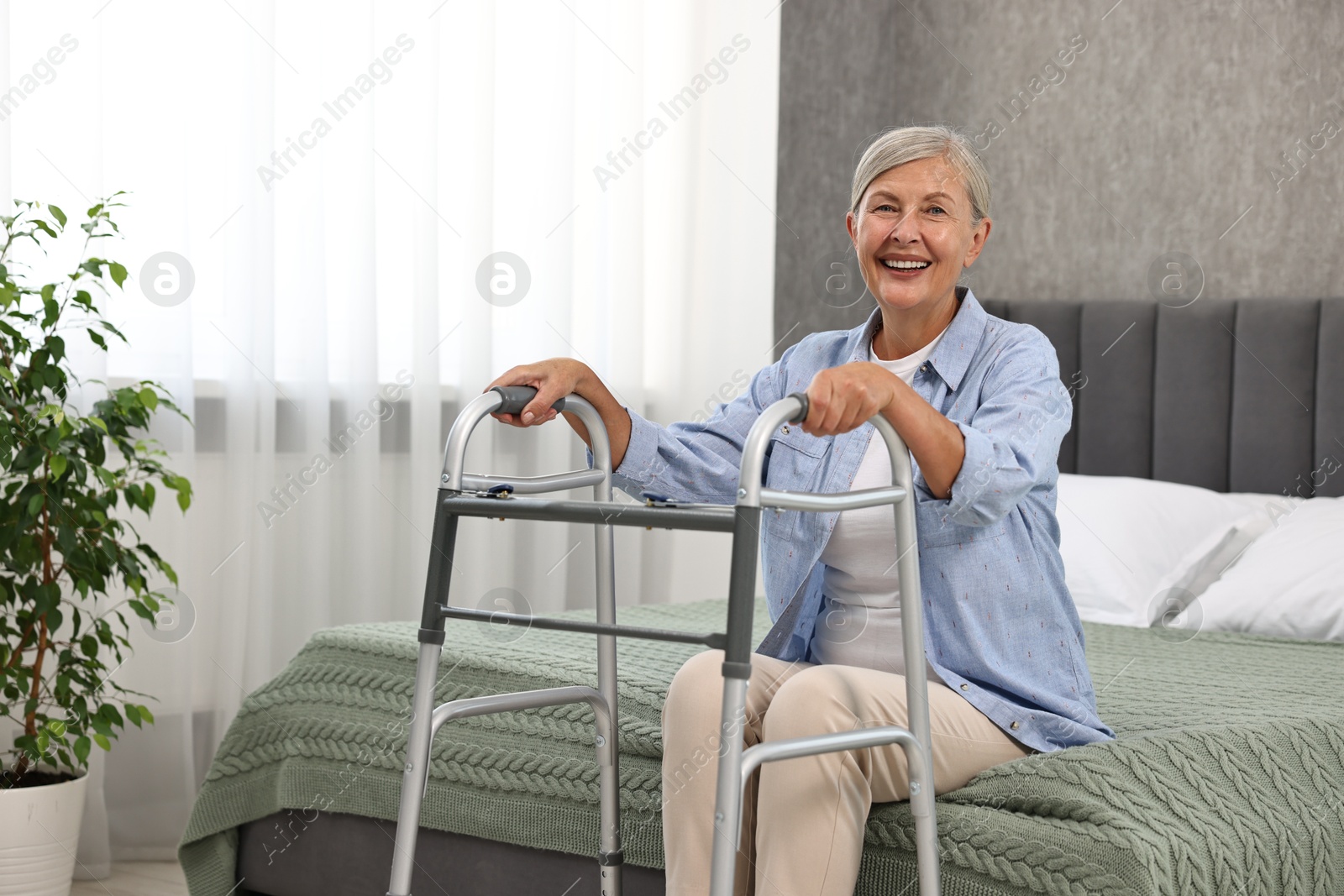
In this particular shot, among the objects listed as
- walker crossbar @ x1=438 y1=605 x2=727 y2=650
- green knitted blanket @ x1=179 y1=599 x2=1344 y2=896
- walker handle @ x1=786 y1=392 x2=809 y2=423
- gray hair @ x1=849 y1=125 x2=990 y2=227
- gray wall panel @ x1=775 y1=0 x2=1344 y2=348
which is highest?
gray wall panel @ x1=775 y1=0 x2=1344 y2=348

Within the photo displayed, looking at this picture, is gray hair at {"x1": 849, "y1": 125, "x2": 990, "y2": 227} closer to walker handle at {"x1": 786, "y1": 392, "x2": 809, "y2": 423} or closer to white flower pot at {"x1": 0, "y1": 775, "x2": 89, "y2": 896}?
walker handle at {"x1": 786, "y1": 392, "x2": 809, "y2": 423}

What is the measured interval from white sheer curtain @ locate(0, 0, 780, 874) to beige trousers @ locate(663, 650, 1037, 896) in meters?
1.65

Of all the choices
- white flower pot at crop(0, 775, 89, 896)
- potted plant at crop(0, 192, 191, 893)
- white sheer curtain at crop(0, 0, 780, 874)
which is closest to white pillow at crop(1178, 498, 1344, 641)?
white sheer curtain at crop(0, 0, 780, 874)

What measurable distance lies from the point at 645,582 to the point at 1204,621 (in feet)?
4.89

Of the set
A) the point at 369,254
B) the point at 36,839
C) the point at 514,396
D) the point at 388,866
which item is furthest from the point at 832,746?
the point at 369,254

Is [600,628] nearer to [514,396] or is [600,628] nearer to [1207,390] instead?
[514,396]

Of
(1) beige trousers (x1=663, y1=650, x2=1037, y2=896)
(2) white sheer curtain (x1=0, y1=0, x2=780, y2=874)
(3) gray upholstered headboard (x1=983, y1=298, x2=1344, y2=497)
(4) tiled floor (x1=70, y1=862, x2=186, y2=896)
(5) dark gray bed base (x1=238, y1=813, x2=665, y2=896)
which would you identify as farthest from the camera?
(3) gray upholstered headboard (x1=983, y1=298, x2=1344, y2=497)

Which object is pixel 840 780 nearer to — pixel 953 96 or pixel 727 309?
pixel 727 309

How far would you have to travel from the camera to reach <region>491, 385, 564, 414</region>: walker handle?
4.84 ft

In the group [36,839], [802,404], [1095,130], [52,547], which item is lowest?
[36,839]

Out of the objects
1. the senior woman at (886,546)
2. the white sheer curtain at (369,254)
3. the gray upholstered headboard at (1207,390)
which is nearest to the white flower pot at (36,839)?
the white sheer curtain at (369,254)

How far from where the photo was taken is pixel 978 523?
55.4 inches

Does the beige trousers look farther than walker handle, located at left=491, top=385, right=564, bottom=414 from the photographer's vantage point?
No

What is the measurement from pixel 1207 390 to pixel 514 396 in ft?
7.19
